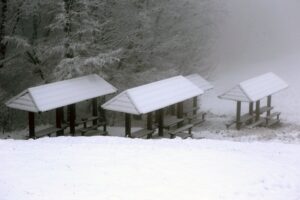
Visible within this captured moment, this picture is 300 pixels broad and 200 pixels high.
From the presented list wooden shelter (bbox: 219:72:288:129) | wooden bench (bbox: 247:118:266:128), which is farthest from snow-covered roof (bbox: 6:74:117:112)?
wooden bench (bbox: 247:118:266:128)

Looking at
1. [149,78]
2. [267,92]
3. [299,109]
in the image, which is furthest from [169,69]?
[299,109]

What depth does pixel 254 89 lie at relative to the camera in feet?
81.8

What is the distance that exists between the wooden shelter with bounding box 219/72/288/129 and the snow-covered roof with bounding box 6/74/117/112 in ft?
23.2

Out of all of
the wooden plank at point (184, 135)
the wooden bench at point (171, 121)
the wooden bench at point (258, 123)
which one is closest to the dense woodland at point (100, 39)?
the wooden bench at point (171, 121)

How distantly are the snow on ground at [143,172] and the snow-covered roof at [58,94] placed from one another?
11.5 ft

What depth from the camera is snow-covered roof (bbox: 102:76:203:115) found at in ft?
62.3

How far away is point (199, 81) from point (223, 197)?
1764cm

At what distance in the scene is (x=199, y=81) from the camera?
89.0ft

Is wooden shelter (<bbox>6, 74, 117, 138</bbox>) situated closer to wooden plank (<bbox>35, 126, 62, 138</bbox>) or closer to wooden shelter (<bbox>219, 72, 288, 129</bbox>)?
wooden plank (<bbox>35, 126, 62, 138</bbox>)

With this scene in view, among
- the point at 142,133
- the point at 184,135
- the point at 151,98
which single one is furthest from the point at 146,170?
the point at 184,135

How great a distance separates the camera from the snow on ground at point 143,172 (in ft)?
32.6

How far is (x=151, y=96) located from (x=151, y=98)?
0.17 metres

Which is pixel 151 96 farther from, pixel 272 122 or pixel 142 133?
pixel 272 122

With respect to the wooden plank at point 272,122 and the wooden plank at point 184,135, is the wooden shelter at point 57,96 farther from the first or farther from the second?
the wooden plank at point 272,122
